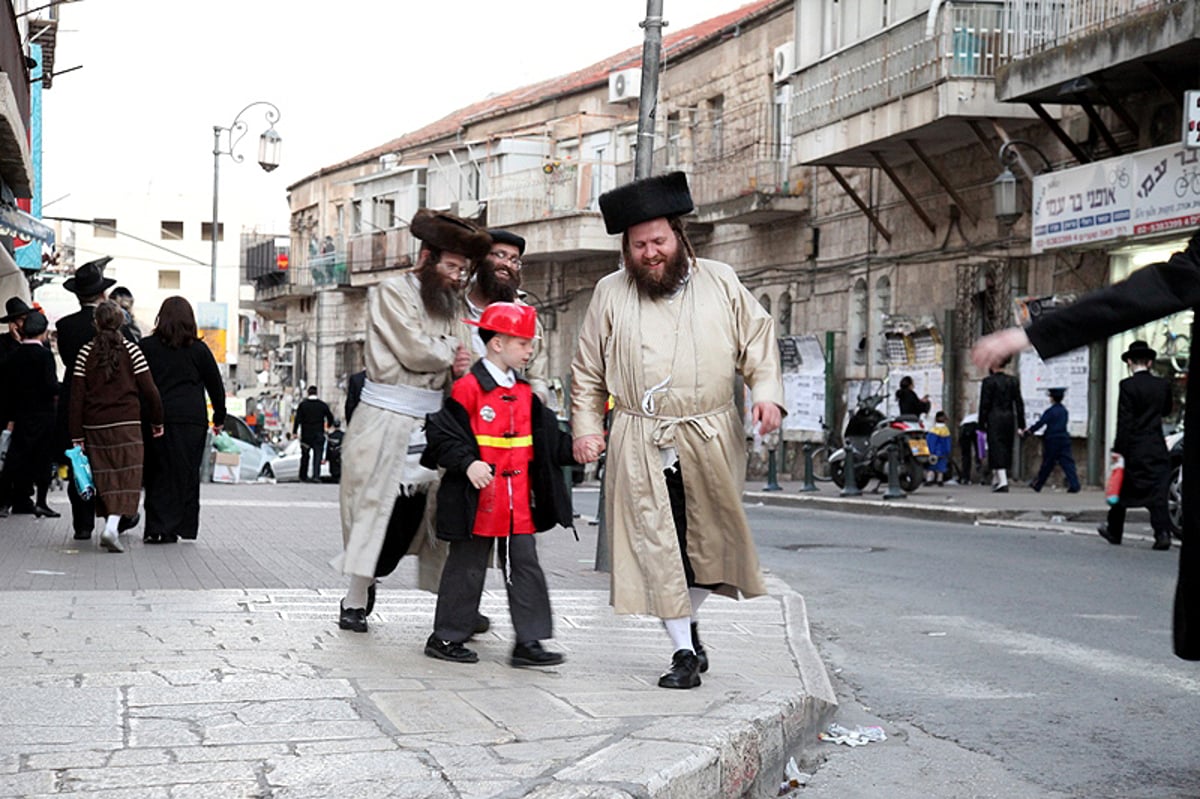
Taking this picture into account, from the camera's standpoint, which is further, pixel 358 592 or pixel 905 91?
pixel 905 91

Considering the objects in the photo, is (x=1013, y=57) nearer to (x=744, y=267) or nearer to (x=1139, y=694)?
(x=744, y=267)

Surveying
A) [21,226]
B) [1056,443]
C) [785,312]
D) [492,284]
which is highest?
[785,312]

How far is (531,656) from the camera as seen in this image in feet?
21.7

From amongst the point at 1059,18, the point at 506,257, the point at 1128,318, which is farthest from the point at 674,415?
the point at 1059,18

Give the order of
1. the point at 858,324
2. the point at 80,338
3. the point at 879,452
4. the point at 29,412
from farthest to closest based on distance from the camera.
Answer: the point at 858,324, the point at 879,452, the point at 29,412, the point at 80,338

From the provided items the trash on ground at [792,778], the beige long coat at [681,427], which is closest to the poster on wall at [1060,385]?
the beige long coat at [681,427]

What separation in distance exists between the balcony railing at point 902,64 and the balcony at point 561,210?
30.5 feet

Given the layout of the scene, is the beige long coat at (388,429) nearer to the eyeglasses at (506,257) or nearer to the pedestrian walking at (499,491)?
the eyeglasses at (506,257)

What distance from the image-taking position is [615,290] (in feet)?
21.7

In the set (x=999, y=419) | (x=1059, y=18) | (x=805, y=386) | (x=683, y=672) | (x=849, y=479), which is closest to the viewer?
(x=683, y=672)

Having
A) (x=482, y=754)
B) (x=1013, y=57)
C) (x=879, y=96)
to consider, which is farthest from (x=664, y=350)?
(x=879, y=96)

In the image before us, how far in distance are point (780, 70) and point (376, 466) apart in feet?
89.7

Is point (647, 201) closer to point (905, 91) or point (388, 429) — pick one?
point (388, 429)

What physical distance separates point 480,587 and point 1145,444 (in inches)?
371
